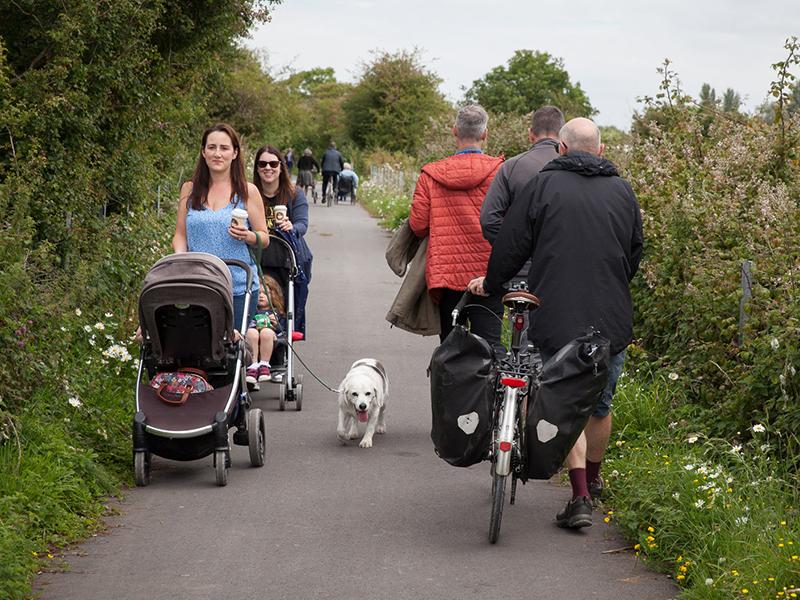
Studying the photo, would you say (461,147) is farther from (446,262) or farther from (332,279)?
(332,279)

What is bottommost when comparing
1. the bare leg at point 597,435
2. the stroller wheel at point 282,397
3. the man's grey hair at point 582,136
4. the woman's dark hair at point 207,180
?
the stroller wheel at point 282,397

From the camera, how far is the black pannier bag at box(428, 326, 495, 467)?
6.24 metres

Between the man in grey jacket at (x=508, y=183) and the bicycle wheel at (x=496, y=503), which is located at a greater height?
the man in grey jacket at (x=508, y=183)

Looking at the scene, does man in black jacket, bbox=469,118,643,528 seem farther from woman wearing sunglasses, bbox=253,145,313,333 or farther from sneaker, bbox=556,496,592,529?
woman wearing sunglasses, bbox=253,145,313,333

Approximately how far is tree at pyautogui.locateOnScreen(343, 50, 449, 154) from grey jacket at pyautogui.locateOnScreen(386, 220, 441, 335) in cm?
4867

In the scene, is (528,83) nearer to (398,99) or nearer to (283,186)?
(398,99)

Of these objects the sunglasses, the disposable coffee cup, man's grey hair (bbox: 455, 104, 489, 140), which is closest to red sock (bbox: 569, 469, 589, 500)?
man's grey hair (bbox: 455, 104, 489, 140)

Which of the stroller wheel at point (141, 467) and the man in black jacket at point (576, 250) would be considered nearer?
the man in black jacket at point (576, 250)

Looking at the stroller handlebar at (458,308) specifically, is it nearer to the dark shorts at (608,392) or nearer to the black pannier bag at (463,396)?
the black pannier bag at (463,396)

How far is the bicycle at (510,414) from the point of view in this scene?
6.18 m

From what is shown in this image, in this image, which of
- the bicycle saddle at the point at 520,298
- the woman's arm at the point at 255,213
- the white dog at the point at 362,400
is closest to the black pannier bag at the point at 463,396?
the bicycle saddle at the point at 520,298

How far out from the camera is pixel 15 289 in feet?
24.5

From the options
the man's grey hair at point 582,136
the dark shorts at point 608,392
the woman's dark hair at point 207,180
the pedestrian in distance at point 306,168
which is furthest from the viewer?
the pedestrian in distance at point 306,168

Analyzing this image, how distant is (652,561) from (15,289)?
13.2 feet
